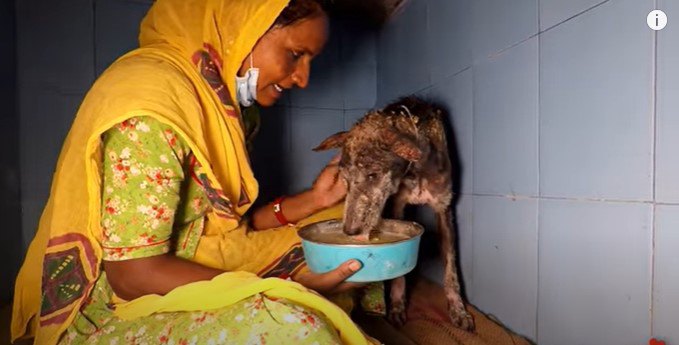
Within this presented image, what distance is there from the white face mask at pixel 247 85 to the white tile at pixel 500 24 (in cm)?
111

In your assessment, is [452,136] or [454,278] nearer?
[454,278]

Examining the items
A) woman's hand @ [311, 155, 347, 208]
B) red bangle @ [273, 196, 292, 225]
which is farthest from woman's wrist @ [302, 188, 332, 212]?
red bangle @ [273, 196, 292, 225]

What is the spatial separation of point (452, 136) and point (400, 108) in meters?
0.38

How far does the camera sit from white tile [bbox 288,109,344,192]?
136 inches

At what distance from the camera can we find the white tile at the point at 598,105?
1114mm

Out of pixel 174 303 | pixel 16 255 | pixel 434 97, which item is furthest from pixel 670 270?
pixel 16 255

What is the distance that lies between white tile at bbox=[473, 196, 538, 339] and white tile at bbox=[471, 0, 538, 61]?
0.70m

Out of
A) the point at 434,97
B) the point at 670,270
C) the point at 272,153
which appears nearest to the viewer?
the point at 670,270

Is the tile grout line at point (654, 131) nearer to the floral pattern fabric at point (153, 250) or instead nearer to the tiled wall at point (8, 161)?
the floral pattern fabric at point (153, 250)

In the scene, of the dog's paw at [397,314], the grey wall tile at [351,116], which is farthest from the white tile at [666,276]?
the grey wall tile at [351,116]

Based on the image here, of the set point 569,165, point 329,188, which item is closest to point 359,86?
point 329,188

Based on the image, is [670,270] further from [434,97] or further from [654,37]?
[434,97]

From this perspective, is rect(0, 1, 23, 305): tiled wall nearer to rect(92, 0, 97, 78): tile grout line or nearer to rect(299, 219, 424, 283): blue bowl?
rect(92, 0, 97, 78): tile grout line

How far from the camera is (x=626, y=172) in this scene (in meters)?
1.16
